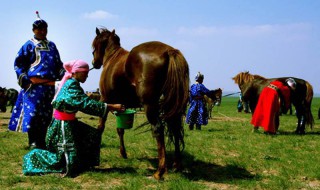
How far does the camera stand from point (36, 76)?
6113 mm

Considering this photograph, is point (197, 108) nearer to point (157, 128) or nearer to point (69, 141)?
point (157, 128)

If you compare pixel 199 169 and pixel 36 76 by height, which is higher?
pixel 36 76

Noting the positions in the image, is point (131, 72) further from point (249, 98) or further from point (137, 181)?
point (249, 98)

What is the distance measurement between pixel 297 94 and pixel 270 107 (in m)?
1.57

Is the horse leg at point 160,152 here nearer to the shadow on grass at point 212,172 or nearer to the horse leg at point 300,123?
the shadow on grass at point 212,172

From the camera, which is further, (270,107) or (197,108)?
(197,108)

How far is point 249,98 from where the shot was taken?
12148mm

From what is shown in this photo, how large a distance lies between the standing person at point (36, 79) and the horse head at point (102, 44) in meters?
0.77

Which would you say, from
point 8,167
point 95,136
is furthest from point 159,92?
point 8,167

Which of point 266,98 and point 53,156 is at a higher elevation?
point 266,98

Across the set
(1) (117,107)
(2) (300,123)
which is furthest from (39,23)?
(2) (300,123)

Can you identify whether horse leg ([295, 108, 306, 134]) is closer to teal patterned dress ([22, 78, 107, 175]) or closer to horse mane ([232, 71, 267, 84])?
horse mane ([232, 71, 267, 84])

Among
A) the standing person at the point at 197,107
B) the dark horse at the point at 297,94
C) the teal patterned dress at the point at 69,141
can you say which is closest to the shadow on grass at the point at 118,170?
the teal patterned dress at the point at 69,141

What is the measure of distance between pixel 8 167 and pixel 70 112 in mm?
1620
